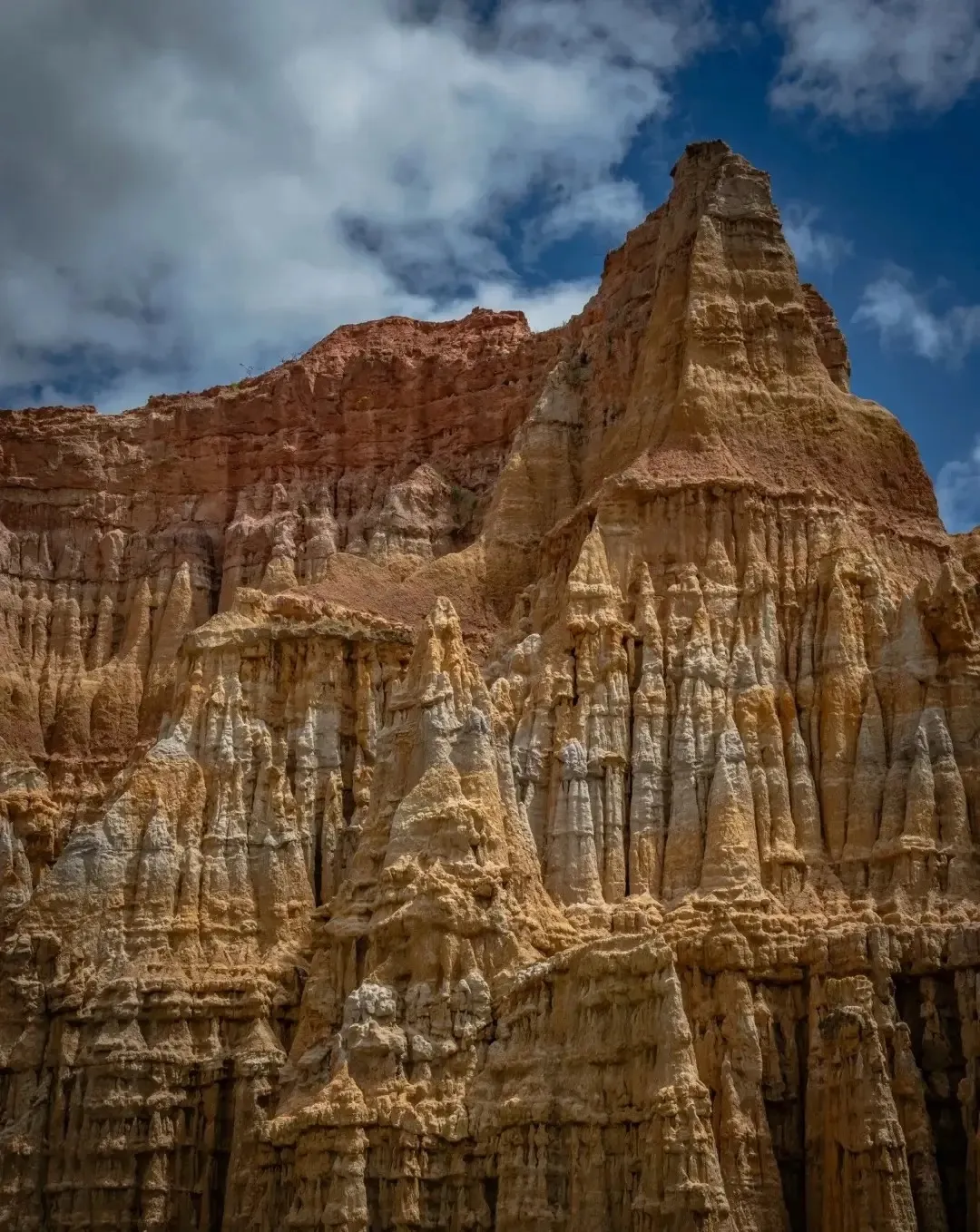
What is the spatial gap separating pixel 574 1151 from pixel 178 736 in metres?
22.4

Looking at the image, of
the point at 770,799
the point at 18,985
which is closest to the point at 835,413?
the point at 770,799

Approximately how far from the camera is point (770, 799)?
57.3m

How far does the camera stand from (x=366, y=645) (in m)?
67.7

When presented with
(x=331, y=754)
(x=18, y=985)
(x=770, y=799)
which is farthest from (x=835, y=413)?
(x=18, y=985)

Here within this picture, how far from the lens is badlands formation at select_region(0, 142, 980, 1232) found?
49125 millimetres

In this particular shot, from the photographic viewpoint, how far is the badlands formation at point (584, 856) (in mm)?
49125

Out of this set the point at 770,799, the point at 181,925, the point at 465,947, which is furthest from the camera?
the point at 181,925

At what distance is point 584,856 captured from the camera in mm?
57469

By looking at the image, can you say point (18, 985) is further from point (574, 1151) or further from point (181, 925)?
point (574, 1151)

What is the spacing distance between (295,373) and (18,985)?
38.0m

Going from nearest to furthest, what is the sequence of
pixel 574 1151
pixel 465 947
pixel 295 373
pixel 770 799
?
1. pixel 574 1151
2. pixel 465 947
3. pixel 770 799
4. pixel 295 373

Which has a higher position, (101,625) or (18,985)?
(101,625)

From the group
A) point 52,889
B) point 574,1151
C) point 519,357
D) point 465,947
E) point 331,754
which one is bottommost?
point 574,1151

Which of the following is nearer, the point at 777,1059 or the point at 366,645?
the point at 777,1059
